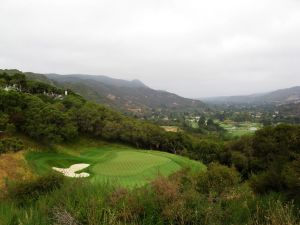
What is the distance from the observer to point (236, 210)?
185 inches

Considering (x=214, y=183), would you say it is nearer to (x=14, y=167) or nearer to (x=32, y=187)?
(x=32, y=187)

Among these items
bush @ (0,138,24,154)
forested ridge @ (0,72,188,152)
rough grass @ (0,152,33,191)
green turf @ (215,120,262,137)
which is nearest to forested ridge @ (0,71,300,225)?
rough grass @ (0,152,33,191)

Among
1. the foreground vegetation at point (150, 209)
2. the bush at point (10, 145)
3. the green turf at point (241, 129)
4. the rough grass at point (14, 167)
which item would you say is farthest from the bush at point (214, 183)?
the green turf at point (241, 129)

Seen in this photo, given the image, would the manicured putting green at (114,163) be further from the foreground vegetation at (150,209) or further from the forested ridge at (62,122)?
the foreground vegetation at (150,209)

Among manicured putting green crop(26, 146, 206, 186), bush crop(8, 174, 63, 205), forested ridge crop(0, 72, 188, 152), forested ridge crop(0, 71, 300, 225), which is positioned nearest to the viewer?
forested ridge crop(0, 71, 300, 225)

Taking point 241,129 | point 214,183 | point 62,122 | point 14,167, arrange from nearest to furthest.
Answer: point 214,183, point 14,167, point 62,122, point 241,129

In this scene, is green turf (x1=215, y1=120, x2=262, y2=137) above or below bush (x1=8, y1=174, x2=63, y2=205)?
below

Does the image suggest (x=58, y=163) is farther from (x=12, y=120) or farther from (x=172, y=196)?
(x=172, y=196)

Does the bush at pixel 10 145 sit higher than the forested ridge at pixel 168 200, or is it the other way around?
the forested ridge at pixel 168 200

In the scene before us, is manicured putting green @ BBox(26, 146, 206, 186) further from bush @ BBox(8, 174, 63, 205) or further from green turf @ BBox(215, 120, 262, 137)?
green turf @ BBox(215, 120, 262, 137)

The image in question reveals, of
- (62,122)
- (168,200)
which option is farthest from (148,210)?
(62,122)

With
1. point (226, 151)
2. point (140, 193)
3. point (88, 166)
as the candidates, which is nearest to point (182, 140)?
point (226, 151)

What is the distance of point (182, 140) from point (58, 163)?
23899 mm

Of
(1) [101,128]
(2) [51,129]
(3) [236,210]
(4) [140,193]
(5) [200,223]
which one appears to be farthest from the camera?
(1) [101,128]
